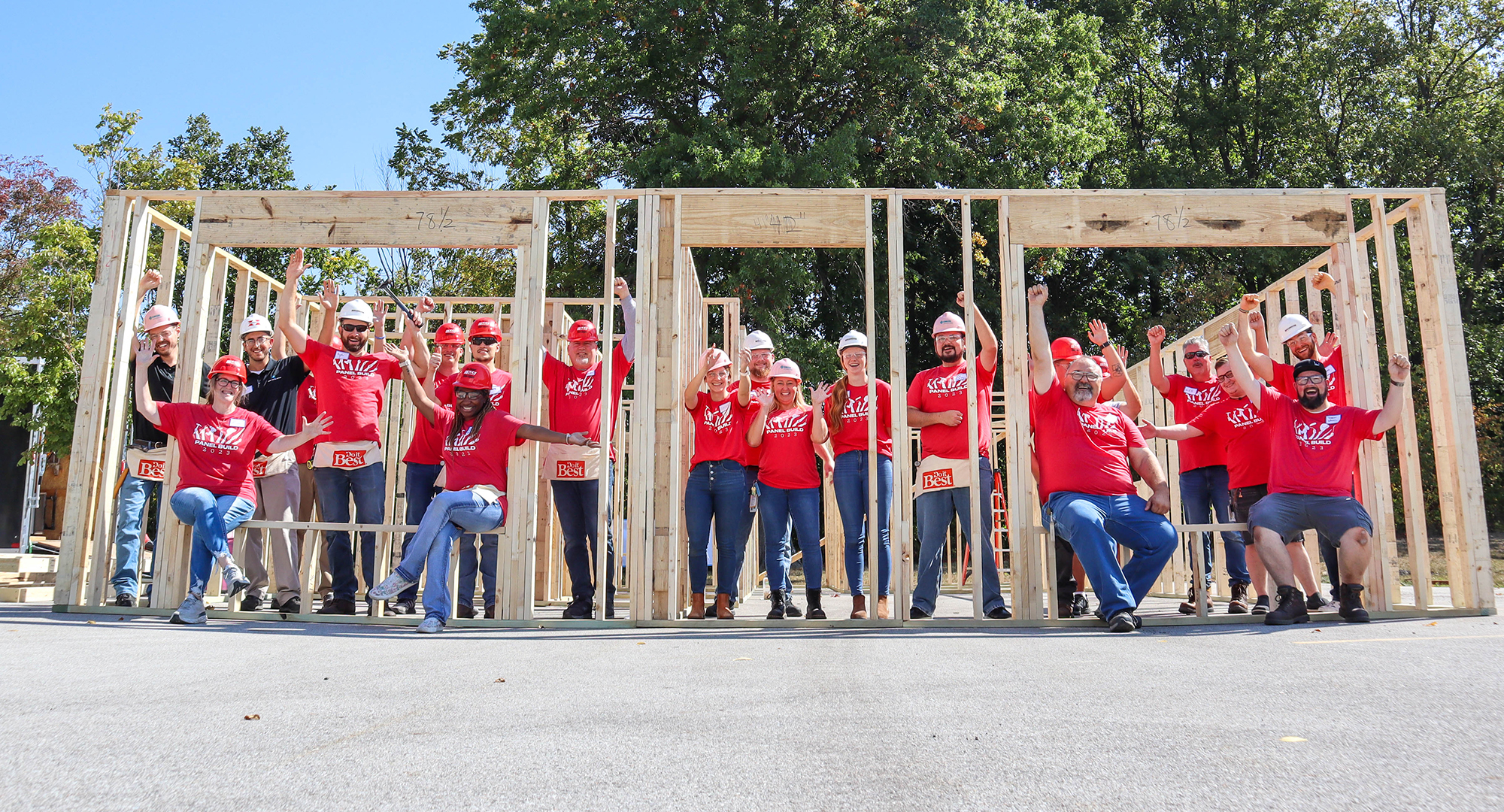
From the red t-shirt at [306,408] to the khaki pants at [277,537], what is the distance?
0.21 m

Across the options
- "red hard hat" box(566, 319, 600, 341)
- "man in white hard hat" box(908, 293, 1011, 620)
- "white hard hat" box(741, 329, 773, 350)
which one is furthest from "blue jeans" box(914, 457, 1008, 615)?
"red hard hat" box(566, 319, 600, 341)

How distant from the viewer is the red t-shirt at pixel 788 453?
265 inches

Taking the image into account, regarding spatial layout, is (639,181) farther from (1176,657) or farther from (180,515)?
(1176,657)

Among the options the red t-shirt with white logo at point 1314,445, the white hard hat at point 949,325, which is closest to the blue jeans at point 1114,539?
the red t-shirt with white logo at point 1314,445

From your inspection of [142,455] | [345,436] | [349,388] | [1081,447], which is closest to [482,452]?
[345,436]

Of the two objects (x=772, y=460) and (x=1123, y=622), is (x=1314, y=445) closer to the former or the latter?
(x=1123, y=622)

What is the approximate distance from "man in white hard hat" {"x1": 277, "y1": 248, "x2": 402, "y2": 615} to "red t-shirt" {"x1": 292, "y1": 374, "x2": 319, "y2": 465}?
1.56ft

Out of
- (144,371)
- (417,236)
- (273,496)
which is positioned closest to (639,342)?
(417,236)

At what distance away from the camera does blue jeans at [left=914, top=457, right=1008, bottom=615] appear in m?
6.61

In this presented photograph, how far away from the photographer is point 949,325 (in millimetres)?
6945

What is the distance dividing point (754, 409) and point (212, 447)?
3.39m

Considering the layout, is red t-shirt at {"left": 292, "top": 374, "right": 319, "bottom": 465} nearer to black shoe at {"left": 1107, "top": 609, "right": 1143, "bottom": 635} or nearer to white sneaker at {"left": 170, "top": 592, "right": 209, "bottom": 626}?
white sneaker at {"left": 170, "top": 592, "right": 209, "bottom": 626}

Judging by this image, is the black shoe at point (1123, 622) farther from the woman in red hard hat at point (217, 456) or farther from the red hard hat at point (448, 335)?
the woman in red hard hat at point (217, 456)

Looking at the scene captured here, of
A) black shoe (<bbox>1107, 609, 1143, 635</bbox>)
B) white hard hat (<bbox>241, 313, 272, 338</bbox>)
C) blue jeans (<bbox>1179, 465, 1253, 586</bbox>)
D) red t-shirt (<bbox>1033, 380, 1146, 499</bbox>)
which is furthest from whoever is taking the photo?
white hard hat (<bbox>241, 313, 272, 338</bbox>)
